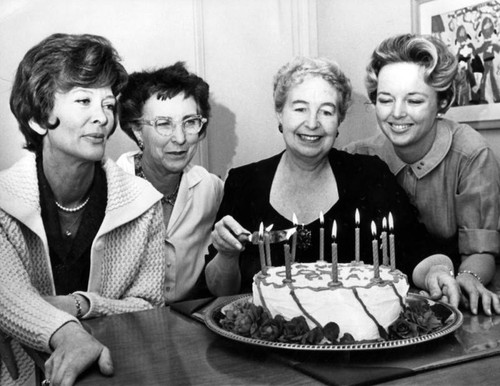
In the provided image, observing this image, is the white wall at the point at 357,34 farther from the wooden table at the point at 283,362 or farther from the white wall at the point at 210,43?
the wooden table at the point at 283,362

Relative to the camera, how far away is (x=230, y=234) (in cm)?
151

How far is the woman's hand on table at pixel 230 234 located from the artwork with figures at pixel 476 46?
130 cm

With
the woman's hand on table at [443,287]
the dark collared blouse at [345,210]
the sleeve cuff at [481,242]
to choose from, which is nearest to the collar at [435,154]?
the dark collared blouse at [345,210]

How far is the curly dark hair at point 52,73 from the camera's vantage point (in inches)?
68.8

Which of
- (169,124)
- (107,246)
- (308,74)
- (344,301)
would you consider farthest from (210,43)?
(344,301)

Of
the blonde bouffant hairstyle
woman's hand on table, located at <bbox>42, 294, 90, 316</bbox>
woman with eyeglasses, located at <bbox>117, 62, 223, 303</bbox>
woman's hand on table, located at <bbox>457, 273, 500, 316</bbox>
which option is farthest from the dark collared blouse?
woman's hand on table, located at <bbox>42, 294, 90, 316</bbox>

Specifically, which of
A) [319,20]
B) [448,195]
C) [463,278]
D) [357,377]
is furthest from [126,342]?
[319,20]

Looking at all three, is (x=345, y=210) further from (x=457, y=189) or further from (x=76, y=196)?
(x=76, y=196)

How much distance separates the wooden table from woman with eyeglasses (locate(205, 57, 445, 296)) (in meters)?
0.68

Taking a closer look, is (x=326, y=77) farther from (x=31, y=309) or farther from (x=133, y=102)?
(x=31, y=309)

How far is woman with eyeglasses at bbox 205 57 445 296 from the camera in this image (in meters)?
1.95

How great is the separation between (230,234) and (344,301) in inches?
18.9

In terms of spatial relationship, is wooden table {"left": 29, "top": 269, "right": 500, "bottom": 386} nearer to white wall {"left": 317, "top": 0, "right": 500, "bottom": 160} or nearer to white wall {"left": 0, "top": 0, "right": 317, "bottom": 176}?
white wall {"left": 0, "top": 0, "right": 317, "bottom": 176}

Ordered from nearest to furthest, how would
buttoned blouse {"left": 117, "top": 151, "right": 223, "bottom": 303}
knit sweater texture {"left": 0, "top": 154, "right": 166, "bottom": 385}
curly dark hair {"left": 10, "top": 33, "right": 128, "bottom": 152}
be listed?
knit sweater texture {"left": 0, "top": 154, "right": 166, "bottom": 385}, curly dark hair {"left": 10, "top": 33, "right": 128, "bottom": 152}, buttoned blouse {"left": 117, "top": 151, "right": 223, "bottom": 303}
